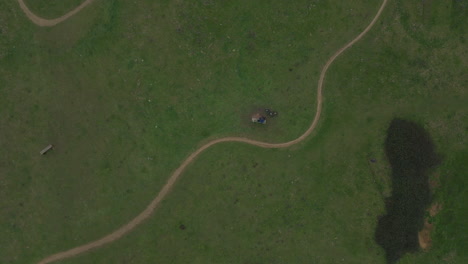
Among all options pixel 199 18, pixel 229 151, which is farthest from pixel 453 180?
pixel 199 18

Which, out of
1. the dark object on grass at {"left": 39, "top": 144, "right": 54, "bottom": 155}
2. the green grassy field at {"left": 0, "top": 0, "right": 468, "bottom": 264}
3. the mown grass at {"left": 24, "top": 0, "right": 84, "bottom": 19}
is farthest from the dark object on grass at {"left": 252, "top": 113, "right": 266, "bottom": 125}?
the mown grass at {"left": 24, "top": 0, "right": 84, "bottom": 19}

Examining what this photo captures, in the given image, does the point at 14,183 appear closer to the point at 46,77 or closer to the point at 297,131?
the point at 46,77

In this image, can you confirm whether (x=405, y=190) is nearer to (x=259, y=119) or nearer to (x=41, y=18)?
(x=259, y=119)

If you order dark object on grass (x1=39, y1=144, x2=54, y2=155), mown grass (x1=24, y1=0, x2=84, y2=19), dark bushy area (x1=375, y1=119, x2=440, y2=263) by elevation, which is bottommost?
dark object on grass (x1=39, y1=144, x2=54, y2=155)

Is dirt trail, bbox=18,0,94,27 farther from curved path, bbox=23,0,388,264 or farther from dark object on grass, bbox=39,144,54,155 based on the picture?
dark object on grass, bbox=39,144,54,155

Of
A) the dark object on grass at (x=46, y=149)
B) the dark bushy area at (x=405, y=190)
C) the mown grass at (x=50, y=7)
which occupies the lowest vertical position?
the dark object on grass at (x=46, y=149)

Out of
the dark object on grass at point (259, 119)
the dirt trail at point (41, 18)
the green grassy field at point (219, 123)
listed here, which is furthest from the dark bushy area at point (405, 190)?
the dirt trail at point (41, 18)

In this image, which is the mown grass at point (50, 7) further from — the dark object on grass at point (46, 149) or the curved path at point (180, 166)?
the dark object on grass at point (46, 149)

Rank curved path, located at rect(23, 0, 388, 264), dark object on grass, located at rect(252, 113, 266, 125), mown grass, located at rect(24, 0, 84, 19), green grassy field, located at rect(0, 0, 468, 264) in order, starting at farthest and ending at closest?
1. mown grass, located at rect(24, 0, 84, 19)
2. dark object on grass, located at rect(252, 113, 266, 125)
3. green grassy field, located at rect(0, 0, 468, 264)
4. curved path, located at rect(23, 0, 388, 264)
